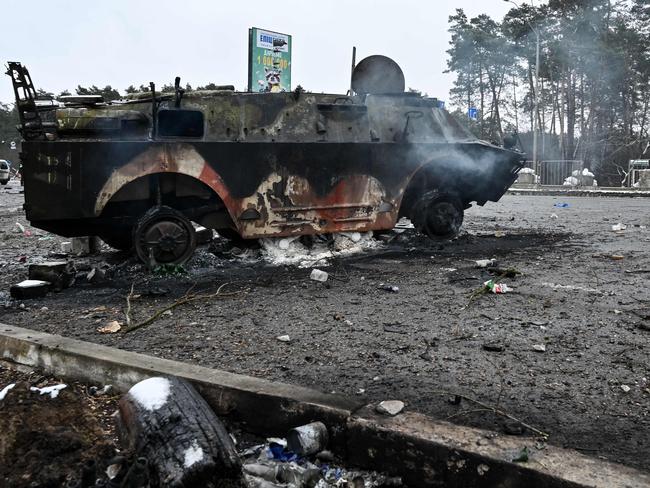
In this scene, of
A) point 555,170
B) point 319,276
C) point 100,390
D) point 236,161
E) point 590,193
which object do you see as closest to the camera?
point 100,390

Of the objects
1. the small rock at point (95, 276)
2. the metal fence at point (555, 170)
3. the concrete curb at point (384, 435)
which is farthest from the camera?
the metal fence at point (555, 170)

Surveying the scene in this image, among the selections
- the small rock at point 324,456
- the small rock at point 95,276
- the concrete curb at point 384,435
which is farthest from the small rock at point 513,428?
the small rock at point 95,276

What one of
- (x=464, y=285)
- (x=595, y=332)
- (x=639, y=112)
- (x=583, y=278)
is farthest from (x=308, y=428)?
(x=639, y=112)

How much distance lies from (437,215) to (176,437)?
6.63m

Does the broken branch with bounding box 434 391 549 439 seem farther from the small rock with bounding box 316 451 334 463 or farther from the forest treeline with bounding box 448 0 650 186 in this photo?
the forest treeline with bounding box 448 0 650 186

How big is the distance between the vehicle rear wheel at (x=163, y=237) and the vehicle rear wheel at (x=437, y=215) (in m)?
3.24

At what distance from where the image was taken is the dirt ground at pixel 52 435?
2.34 m

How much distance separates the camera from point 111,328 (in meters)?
4.52

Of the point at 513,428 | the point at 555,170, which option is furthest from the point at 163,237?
the point at 555,170

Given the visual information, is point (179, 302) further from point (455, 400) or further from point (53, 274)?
point (455, 400)

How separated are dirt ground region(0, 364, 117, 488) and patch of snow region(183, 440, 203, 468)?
31 centimetres

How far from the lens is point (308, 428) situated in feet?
8.59

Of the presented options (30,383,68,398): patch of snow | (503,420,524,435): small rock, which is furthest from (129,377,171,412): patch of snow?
(503,420,524,435): small rock

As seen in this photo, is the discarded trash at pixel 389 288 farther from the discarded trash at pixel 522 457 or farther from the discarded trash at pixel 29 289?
the discarded trash at pixel 522 457
